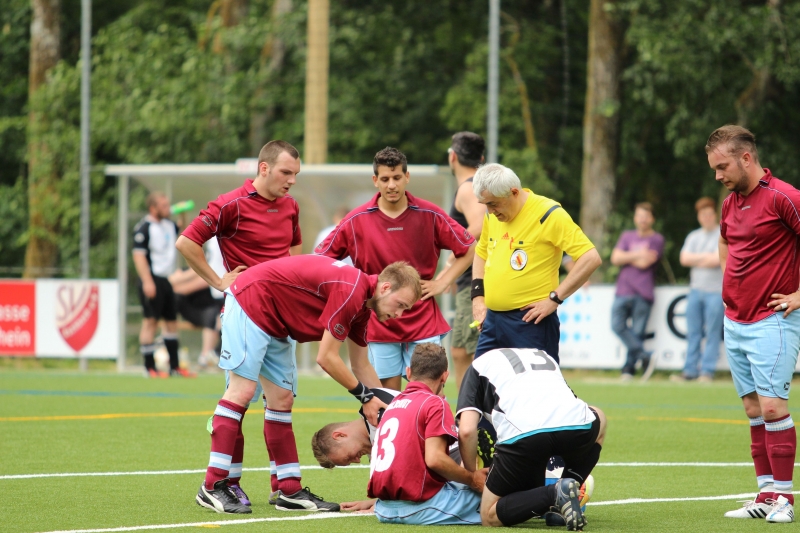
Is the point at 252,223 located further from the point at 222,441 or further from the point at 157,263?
the point at 157,263

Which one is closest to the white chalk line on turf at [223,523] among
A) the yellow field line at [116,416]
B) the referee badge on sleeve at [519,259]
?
the referee badge on sleeve at [519,259]

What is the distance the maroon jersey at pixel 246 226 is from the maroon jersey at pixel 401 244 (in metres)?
0.32

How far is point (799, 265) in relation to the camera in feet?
22.8

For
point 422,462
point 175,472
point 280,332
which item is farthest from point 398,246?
point 175,472

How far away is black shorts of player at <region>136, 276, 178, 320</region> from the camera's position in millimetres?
16484

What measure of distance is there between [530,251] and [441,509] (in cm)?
188

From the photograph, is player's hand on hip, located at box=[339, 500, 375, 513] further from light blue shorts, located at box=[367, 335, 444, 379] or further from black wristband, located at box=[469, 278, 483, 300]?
black wristband, located at box=[469, 278, 483, 300]

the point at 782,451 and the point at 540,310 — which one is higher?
the point at 540,310

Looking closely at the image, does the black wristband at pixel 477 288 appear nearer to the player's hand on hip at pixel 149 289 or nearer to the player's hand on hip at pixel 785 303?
the player's hand on hip at pixel 785 303

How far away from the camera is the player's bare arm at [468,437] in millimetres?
6258

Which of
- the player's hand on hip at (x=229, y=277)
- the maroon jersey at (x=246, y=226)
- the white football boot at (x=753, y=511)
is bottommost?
the white football boot at (x=753, y=511)

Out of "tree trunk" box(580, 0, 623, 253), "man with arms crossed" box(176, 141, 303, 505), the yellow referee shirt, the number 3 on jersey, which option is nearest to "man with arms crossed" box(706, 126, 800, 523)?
the yellow referee shirt

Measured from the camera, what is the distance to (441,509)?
6.50 metres

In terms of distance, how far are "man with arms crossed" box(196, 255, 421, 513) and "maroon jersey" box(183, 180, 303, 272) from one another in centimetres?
71
